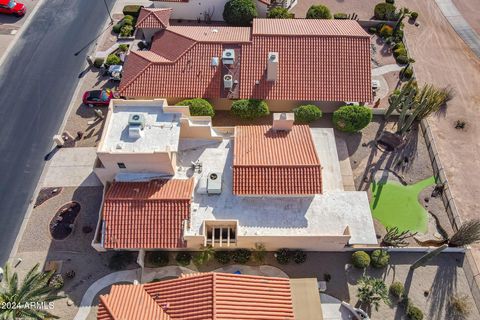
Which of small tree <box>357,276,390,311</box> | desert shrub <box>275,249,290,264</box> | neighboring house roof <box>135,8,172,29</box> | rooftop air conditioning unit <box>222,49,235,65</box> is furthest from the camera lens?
neighboring house roof <box>135,8,172,29</box>

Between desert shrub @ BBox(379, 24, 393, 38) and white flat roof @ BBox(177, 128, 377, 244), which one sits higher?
desert shrub @ BBox(379, 24, 393, 38)

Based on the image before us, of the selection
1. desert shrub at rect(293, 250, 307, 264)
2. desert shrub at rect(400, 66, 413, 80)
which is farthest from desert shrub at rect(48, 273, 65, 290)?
desert shrub at rect(400, 66, 413, 80)

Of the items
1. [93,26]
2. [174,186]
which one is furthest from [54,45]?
[174,186]

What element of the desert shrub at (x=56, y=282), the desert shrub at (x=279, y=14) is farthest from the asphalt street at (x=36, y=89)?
the desert shrub at (x=279, y=14)

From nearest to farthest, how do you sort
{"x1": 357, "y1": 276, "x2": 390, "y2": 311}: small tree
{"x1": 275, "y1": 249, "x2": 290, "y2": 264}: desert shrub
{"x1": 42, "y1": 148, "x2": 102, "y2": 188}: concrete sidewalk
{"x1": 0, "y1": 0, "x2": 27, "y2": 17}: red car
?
{"x1": 357, "y1": 276, "x2": 390, "y2": 311}: small tree
{"x1": 275, "y1": 249, "x2": 290, "y2": 264}: desert shrub
{"x1": 42, "y1": 148, "x2": 102, "y2": 188}: concrete sidewalk
{"x1": 0, "y1": 0, "x2": 27, "y2": 17}: red car

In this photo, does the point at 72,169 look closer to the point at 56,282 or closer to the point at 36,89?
the point at 56,282

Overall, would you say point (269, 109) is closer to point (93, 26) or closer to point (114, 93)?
point (114, 93)

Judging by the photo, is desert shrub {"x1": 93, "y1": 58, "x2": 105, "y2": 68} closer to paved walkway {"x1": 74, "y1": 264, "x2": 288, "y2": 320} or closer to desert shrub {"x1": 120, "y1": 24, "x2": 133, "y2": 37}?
desert shrub {"x1": 120, "y1": 24, "x2": 133, "y2": 37}
